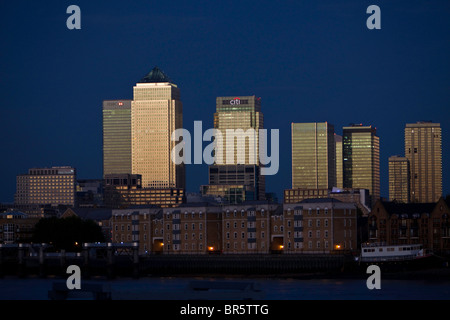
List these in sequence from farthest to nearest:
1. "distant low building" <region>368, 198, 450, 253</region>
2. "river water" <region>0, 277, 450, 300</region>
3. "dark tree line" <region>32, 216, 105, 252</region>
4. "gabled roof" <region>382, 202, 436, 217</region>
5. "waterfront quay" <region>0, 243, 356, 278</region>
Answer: "dark tree line" <region>32, 216, 105, 252</region>, "gabled roof" <region>382, 202, 436, 217</region>, "distant low building" <region>368, 198, 450, 253</region>, "waterfront quay" <region>0, 243, 356, 278</region>, "river water" <region>0, 277, 450, 300</region>

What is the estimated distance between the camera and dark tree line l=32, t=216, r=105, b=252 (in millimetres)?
181625

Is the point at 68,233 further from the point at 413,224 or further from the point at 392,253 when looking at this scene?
the point at 392,253

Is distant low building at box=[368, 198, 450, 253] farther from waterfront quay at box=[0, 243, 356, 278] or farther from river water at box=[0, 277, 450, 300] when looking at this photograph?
river water at box=[0, 277, 450, 300]

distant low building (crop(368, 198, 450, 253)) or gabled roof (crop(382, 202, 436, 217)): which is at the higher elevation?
gabled roof (crop(382, 202, 436, 217))

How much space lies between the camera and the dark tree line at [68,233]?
7151 inches

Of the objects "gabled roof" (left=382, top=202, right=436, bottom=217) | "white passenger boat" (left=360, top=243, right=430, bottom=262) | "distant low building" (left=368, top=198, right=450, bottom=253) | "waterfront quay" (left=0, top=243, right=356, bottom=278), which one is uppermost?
"gabled roof" (left=382, top=202, right=436, bottom=217)

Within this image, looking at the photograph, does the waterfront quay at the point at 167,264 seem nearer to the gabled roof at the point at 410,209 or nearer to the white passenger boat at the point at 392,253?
the white passenger boat at the point at 392,253

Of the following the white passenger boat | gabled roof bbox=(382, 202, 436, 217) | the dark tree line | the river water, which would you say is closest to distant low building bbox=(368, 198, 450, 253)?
gabled roof bbox=(382, 202, 436, 217)

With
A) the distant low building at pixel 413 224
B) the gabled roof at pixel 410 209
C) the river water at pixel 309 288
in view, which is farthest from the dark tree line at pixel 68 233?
the gabled roof at pixel 410 209

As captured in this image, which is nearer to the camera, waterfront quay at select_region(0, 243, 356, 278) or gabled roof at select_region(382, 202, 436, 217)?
waterfront quay at select_region(0, 243, 356, 278)

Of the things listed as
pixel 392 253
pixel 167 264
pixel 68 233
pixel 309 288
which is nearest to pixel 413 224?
pixel 392 253
